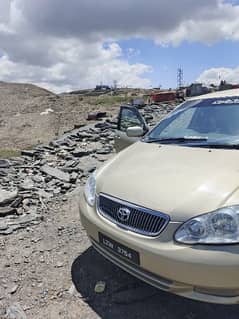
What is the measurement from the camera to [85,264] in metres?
3.30

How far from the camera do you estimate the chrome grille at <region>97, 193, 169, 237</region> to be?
2246 mm

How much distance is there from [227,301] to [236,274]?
0.25 metres

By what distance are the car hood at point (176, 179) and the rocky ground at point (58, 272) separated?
3.02 feet

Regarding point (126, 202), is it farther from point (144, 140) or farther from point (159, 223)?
point (144, 140)

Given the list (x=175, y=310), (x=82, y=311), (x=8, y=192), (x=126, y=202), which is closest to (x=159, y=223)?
(x=126, y=202)

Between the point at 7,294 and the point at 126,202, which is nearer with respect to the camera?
the point at 126,202

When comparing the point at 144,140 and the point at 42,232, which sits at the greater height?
the point at 144,140

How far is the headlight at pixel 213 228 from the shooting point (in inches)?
80.7

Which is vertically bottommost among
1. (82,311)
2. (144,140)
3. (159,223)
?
(82,311)

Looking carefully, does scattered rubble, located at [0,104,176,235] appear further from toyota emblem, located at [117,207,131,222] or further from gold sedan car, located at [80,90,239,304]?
Answer: toyota emblem, located at [117,207,131,222]

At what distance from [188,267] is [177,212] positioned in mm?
364

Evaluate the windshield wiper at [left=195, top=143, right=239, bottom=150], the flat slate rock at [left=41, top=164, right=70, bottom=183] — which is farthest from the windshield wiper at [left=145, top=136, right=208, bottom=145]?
the flat slate rock at [left=41, top=164, right=70, bottom=183]

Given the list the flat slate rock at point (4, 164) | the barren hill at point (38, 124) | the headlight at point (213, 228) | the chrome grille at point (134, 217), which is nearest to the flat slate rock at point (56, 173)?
the flat slate rock at point (4, 164)

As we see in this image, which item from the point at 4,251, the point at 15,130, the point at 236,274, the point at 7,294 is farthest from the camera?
the point at 15,130
